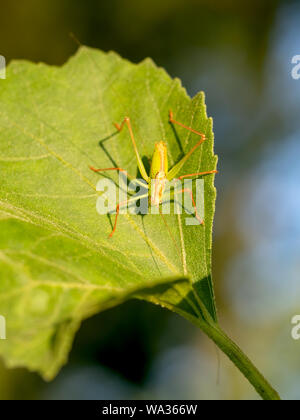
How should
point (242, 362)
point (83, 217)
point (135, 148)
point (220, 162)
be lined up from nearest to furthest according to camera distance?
point (242, 362) → point (83, 217) → point (135, 148) → point (220, 162)

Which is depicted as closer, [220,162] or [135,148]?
[135,148]

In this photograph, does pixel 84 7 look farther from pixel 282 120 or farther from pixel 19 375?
pixel 19 375

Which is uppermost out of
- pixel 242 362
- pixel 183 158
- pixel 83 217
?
pixel 183 158

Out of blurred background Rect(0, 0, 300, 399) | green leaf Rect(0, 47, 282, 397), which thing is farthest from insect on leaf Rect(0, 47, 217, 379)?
blurred background Rect(0, 0, 300, 399)

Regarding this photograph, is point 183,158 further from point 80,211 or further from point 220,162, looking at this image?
point 220,162

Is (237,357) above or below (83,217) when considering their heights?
below

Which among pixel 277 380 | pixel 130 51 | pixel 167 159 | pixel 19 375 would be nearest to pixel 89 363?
pixel 19 375

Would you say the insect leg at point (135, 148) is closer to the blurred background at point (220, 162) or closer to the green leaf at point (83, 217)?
the green leaf at point (83, 217)

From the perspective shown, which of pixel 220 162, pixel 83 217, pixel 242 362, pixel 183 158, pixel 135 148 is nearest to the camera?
pixel 242 362

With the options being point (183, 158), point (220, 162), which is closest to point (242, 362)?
point (183, 158)
